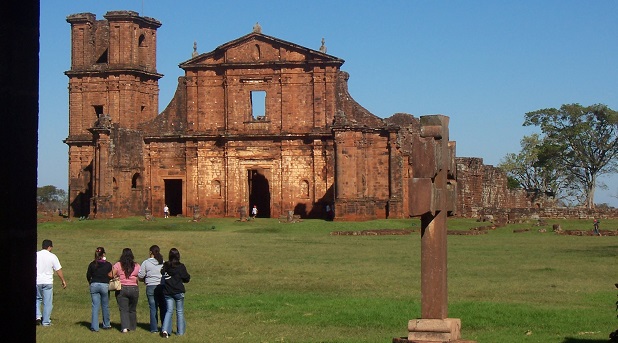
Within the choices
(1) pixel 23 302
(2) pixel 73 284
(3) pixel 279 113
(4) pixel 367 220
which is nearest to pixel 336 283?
(2) pixel 73 284

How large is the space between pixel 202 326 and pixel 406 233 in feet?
88.0

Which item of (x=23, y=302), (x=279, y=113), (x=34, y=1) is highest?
(x=279, y=113)

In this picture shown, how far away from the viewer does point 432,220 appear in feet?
38.4

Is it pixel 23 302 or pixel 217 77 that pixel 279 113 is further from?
pixel 23 302

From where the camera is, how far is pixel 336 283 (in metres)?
21.7

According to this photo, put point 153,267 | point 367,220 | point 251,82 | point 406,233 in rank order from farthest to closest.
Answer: point 251,82
point 367,220
point 406,233
point 153,267

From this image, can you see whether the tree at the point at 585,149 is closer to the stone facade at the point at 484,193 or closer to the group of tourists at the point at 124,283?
the stone facade at the point at 484,193

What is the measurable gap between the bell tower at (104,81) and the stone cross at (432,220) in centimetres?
4428

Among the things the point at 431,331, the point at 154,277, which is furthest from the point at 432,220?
the point at 154,277

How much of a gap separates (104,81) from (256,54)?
9630 millimetres

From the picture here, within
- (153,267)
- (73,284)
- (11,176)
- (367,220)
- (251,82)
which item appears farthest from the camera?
(251,82)

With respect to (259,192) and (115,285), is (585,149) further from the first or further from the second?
(115,285)

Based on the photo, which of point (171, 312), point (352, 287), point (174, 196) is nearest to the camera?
point (171, 312)

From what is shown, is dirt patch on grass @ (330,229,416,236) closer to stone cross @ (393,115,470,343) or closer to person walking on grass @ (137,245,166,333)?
person walking on grass @ (137,245,166,333)
